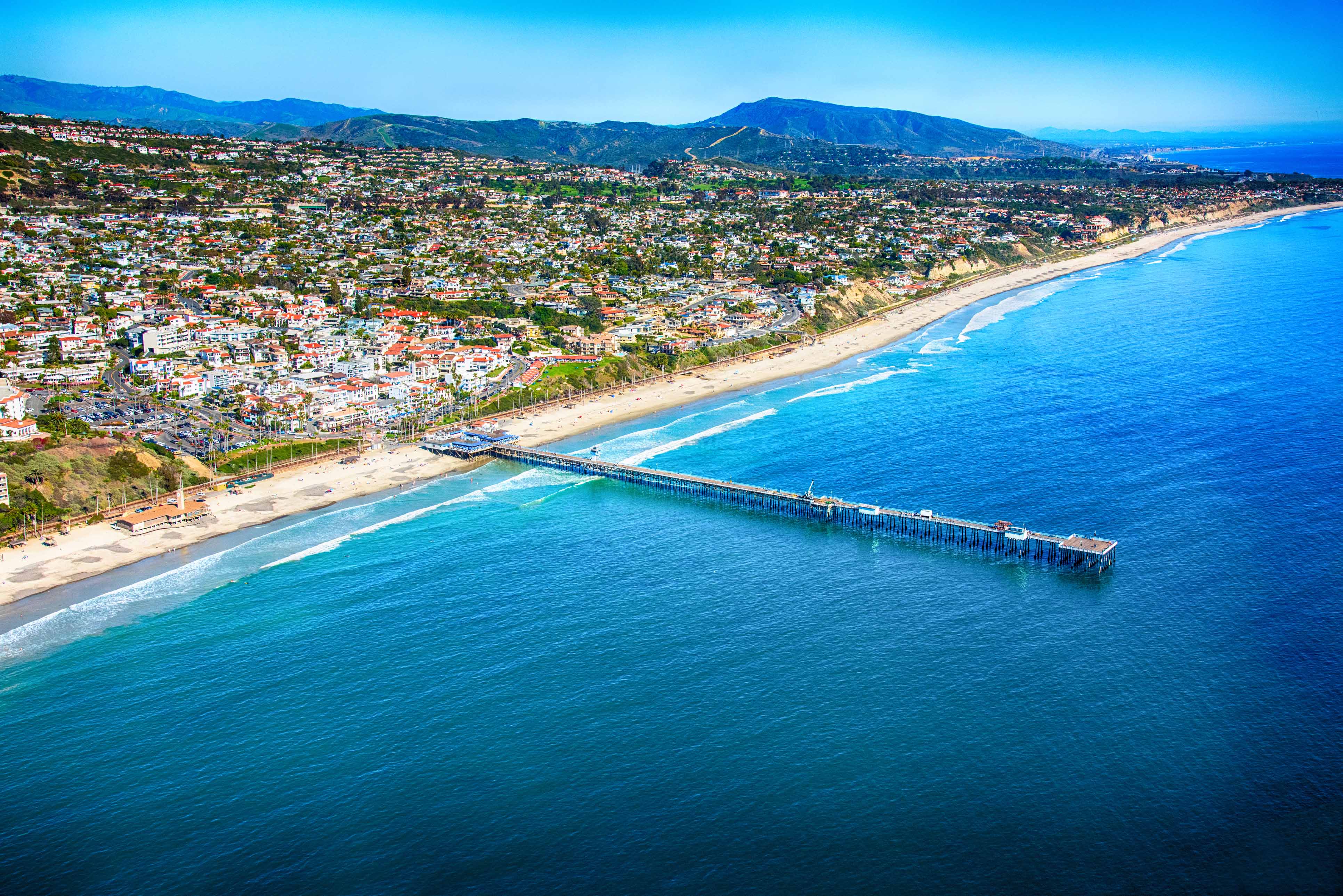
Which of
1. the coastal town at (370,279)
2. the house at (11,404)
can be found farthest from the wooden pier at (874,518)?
the house at (11,404)

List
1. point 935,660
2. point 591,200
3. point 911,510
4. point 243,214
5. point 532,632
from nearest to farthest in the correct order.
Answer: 1. point 935,660
2. point 532,632
3. point 911,510
4. point 243,214
5. point 591,200

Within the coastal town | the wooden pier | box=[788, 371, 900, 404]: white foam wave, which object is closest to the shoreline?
the coastal town

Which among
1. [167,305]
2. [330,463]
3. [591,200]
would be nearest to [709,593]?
[330,463]

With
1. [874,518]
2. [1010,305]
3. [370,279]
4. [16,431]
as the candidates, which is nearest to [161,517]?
[16,431]

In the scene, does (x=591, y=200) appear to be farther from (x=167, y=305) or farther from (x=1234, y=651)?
(x=1234, y=651)

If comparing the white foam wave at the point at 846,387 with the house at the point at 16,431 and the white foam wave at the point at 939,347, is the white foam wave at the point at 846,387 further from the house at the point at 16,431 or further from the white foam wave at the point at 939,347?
the house at the point at 16,431
